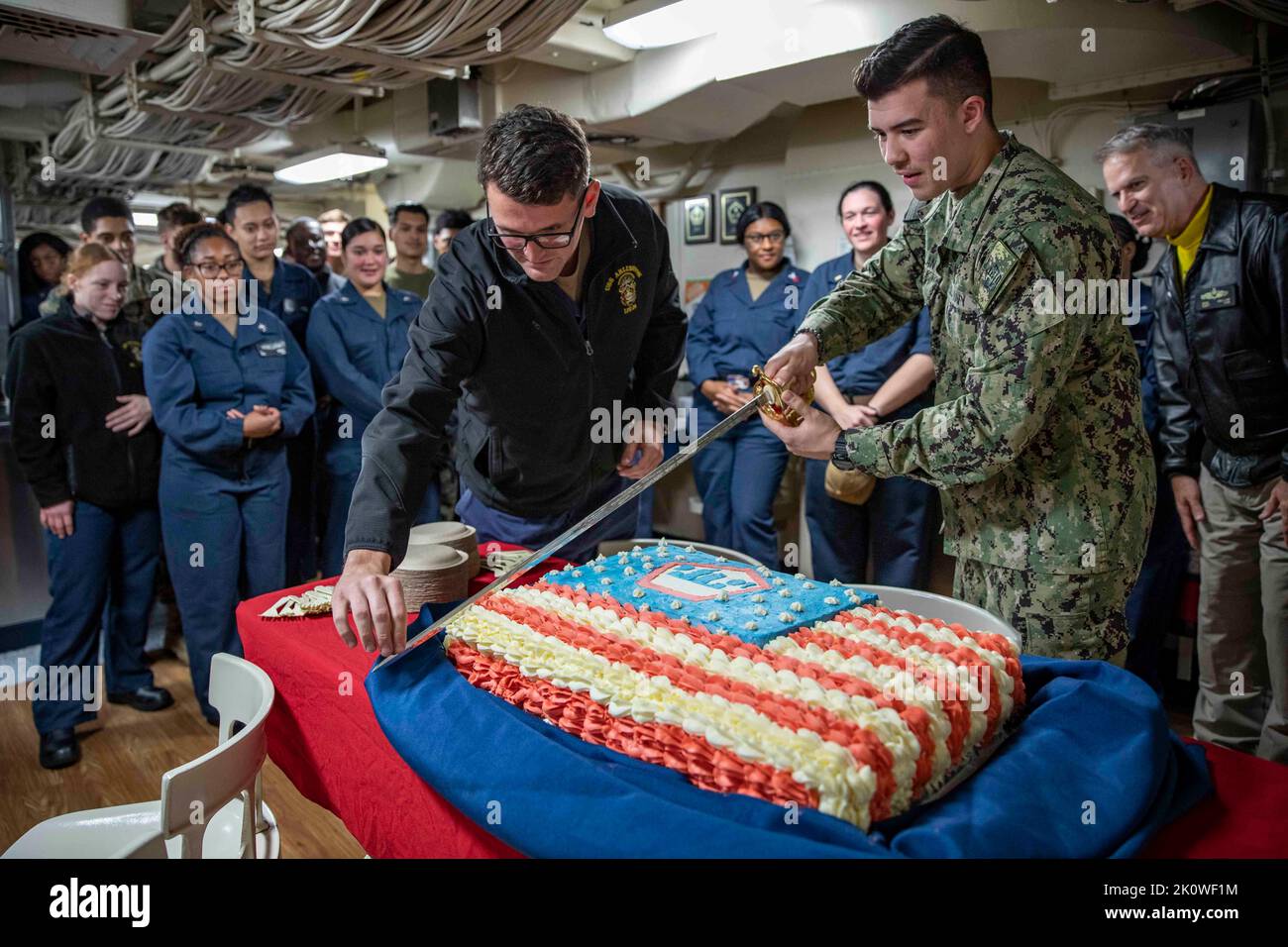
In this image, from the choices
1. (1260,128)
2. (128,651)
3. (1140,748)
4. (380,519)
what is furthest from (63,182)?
(1140,748)

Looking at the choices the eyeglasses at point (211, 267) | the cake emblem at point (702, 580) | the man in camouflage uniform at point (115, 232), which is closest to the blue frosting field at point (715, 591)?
the cake emblem at point (702, 580)

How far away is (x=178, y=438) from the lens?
2912 millimetres

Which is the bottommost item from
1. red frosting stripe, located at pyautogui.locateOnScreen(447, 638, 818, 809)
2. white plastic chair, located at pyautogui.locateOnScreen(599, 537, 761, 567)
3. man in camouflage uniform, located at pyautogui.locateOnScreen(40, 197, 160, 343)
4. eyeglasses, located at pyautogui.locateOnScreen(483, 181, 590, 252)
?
red frosting stripe, located at pyautogui.locateOnScreen(447, 638, 818, 809)

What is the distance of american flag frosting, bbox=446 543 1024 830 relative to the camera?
0.95 metres

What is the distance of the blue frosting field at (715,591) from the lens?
4.42ft

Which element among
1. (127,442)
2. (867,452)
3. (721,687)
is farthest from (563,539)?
(127,442)

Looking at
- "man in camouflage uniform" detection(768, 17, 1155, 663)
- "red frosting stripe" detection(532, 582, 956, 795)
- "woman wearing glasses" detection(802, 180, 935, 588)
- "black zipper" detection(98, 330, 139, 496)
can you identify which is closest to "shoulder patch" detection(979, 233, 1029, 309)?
"man in camouflage uniform" detection(768, 17, 1155, 663)

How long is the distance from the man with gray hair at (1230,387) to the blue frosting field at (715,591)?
1.51 metres

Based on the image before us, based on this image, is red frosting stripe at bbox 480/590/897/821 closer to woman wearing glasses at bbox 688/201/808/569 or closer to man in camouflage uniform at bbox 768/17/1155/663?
man in camouflage uniform at bbox 768/17/1155/663

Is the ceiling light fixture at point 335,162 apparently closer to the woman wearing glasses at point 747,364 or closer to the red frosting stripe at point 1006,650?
the woman wearing glasses at point 747,364

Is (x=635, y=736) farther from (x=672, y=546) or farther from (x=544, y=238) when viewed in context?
(x=544, y=238)

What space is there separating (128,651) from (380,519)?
2.49 m

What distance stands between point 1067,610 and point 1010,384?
0.44 metres
